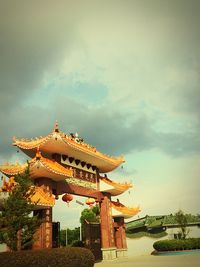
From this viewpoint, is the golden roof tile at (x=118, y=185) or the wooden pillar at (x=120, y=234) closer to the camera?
the golden roof tile at (x=118, y=185)

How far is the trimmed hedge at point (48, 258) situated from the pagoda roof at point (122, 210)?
991 cm

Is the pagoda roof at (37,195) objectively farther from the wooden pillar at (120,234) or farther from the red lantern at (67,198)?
the wooden pillar at (120,234)

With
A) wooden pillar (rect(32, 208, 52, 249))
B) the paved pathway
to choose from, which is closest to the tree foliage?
the paved pathway

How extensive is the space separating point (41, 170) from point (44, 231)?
3.03 meters

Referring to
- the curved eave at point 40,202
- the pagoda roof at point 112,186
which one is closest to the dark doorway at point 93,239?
the pagoda roof at point 112,186

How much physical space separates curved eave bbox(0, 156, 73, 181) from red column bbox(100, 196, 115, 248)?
18.3 ft

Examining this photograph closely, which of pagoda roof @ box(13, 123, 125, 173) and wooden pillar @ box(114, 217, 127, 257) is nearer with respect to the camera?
pagoda roof @ box(13, 123, 125, 173)

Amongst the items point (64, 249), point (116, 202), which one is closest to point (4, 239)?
point (64, 249)

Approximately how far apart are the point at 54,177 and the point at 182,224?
15.1m

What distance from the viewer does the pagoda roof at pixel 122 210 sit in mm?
21452

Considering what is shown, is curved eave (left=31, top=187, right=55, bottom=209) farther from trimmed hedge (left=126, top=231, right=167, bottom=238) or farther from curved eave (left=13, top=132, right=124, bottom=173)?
trimmed hedge (left=126, top=231, right=167, bottom=238)

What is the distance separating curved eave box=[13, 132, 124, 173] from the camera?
1576 cm

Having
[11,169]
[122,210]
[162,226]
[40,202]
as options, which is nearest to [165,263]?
[40,202]

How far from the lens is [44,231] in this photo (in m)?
14.2
